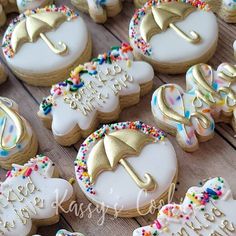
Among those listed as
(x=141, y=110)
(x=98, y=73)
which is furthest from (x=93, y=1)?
(x=141, y=110)

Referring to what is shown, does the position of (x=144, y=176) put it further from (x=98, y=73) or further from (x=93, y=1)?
(x=93, y=1)

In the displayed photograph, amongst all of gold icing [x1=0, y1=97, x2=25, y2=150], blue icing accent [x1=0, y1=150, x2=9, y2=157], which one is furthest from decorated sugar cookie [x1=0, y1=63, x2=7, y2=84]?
blue icing accent [x1=0, y1=150, x2=9, y2=157]

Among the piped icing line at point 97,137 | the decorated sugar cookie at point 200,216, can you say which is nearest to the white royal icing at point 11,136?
the piped icing line at point 97,137

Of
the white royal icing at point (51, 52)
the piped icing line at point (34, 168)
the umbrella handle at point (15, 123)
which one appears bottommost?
the piped icing line at point (34, 168)

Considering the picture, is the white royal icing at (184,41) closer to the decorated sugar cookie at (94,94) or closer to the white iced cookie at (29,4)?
the decorated sugar cookie at (94,94)

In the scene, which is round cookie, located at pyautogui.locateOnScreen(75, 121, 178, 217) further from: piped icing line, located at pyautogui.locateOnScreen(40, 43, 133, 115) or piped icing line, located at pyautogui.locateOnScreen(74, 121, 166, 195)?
piped icing line, located at pyautogui.locateOnScreen(40, 43, 133, 115)
